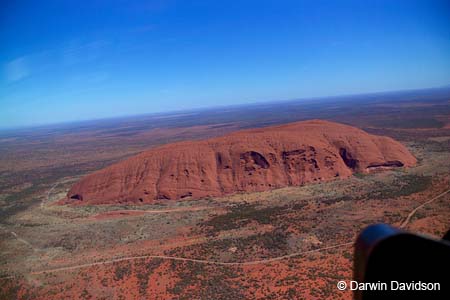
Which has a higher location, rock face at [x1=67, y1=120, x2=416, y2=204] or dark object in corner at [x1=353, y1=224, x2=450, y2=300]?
dark object in corner at [x1=353, y1=224, x2=450, y2=300]

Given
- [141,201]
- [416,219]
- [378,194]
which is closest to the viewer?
[416,219]

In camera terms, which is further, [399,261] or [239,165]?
[239,165]

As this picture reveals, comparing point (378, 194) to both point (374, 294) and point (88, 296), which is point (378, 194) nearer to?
point (88, 296)

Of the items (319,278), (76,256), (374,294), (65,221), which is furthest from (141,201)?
(374,294)

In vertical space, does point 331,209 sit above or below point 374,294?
below

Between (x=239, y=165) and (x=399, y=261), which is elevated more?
(x=399, y=261)

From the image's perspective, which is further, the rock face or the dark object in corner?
the rock face

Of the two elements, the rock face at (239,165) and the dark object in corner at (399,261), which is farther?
the rock face at (239,165)

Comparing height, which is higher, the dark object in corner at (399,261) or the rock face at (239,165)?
the dark object in corner at (399,261)
